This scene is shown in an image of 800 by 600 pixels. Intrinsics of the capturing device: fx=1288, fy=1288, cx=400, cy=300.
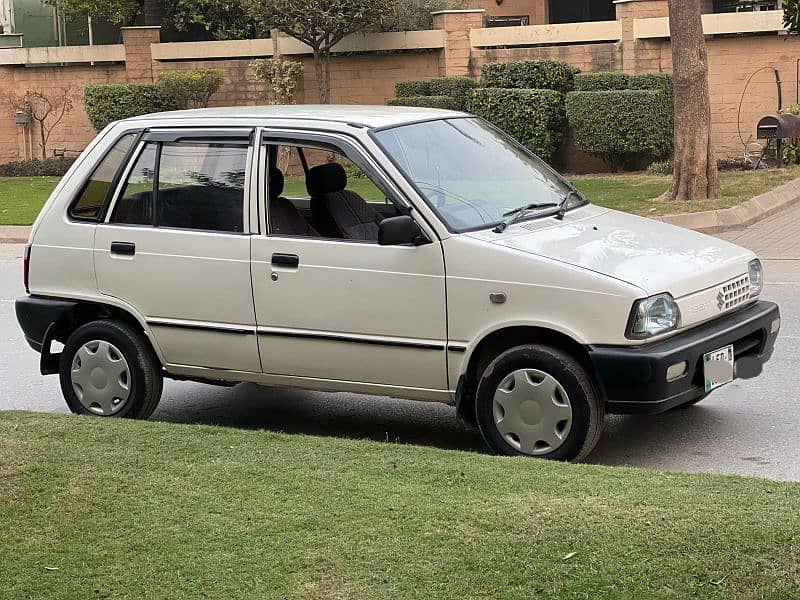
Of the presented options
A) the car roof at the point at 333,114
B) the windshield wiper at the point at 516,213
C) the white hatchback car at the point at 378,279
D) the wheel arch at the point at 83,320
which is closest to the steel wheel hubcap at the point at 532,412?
the white hatchback car at the point at 378,279

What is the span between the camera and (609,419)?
724cm

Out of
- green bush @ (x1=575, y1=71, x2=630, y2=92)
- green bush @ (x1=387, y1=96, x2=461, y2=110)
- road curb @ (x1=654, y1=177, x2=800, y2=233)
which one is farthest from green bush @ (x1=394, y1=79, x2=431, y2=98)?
road curb @ (x1=654, y1=177, x2=800, y2=233)

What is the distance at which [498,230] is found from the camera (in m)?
6.36

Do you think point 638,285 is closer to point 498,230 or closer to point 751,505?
point 498,230

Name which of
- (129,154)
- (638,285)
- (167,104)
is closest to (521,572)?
(638,285)

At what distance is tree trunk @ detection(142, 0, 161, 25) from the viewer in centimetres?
3005

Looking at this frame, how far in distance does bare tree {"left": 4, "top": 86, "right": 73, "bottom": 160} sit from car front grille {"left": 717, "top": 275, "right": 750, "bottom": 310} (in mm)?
24272

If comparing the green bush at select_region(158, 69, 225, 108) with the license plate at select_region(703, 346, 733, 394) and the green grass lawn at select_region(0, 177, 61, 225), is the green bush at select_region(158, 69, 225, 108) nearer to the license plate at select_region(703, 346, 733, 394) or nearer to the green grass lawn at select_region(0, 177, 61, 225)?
the green grass lawn at select_region(0, 177, 61, 225)

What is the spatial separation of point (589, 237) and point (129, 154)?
2.64 meters

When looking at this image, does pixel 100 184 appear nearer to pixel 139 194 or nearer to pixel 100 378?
pixel 139 194

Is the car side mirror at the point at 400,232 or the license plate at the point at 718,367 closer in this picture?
the license plate at the point at 718,367

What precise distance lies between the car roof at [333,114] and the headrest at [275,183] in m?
0.29

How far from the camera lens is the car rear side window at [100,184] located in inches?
286

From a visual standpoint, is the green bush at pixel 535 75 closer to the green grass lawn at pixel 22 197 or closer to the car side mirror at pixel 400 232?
the green grass lawn at pixel 22 197
